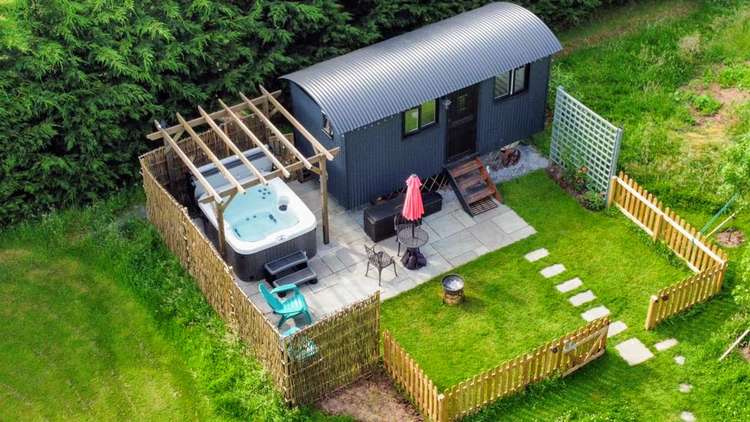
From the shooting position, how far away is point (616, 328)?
1941 cm

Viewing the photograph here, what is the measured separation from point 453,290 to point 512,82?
20.7 feet

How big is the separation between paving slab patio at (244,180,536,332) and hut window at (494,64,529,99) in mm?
2878

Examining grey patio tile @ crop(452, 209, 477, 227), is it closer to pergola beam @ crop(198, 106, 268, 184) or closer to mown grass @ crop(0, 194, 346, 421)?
pergola beam @ crop(198, 106, 268, 184)

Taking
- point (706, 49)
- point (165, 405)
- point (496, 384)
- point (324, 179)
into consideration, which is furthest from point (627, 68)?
point (165, 405)

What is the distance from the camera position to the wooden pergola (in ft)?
65.5

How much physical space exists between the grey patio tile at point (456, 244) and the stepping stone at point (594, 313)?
3130mm

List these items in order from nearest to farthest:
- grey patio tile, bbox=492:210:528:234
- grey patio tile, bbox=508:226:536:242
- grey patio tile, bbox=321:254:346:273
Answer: grey patio tile, bbox=321:254:346:273 → grey patio tile, bbox=508:226:536:242 → grey patio tile, bbox=492:210:528:234

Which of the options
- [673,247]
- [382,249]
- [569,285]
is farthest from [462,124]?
[673,247]

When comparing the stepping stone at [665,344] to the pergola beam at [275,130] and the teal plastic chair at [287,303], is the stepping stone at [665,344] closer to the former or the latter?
the teal plastic chair at [287,303]

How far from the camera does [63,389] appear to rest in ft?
60.0

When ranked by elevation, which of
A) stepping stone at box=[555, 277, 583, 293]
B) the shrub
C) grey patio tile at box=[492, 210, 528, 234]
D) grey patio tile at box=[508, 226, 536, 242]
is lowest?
stepping stone at box=[555, 277, 583, 293]

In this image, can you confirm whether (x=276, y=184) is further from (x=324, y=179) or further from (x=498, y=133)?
(x=498, y=133)

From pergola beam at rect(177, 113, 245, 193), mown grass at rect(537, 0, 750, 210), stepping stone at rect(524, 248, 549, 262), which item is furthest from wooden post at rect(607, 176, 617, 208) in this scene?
pergola beam at rect(177, 113, 245, 193)

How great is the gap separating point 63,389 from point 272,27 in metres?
10.8
